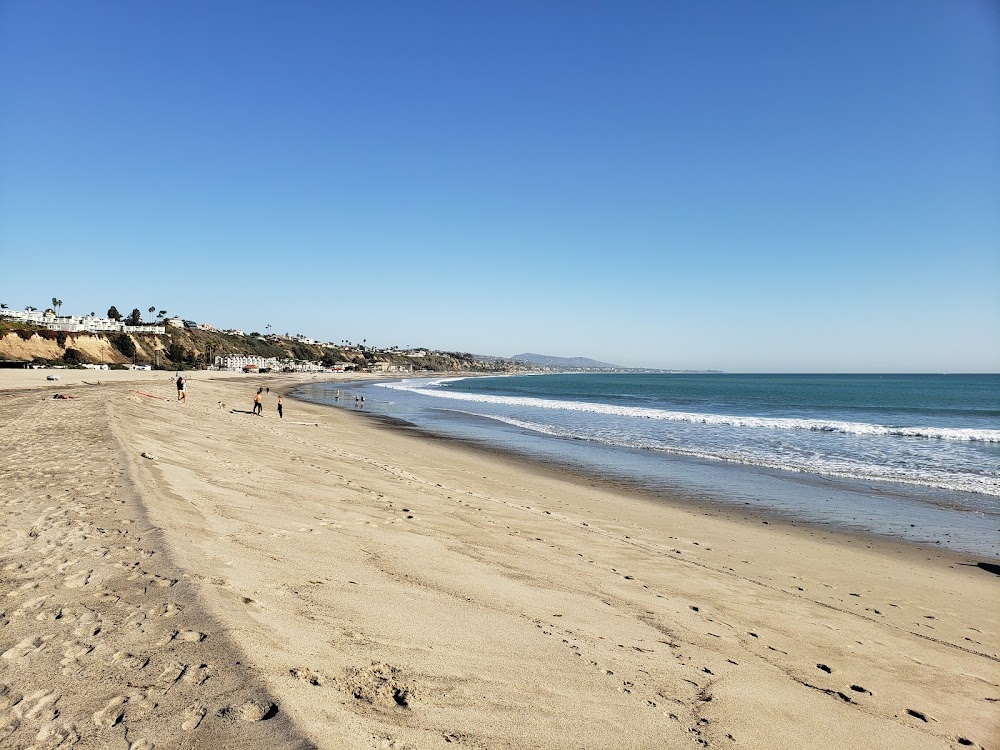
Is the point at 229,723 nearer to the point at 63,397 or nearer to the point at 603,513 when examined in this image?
the point at 603,513

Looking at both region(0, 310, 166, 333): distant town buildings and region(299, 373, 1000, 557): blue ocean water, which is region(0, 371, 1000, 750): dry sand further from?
region(0, 310, 166, 333): distant town buildings

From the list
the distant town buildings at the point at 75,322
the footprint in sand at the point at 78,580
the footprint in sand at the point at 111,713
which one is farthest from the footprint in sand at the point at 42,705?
the distant town buildings at the point at 75,322

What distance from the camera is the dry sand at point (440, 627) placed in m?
3.22

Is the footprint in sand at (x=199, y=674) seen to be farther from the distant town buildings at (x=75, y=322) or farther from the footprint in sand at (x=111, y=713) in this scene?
the distant town buildings at (x=75, y=322)

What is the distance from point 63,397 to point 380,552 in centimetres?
2647

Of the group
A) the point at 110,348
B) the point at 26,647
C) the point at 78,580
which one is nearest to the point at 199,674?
the point at 26,647

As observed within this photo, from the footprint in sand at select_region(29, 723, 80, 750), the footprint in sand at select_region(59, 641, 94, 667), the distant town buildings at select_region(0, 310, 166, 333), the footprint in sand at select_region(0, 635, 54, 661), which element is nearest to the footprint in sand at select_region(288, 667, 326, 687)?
the footprint in sand at select_region(29, 723, 80, 750)

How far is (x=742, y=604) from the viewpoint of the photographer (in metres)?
6.45

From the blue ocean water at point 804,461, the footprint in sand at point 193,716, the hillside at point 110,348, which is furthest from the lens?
the hillside at point 110,348

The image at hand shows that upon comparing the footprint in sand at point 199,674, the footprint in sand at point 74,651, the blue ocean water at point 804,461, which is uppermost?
the footprint in sand at point 199,674

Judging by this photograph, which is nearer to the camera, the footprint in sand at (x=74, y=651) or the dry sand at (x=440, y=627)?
the dry sand at (x=440, y=627)

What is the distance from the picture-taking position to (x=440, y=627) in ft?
15.0

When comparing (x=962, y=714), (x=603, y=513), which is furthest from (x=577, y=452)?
(x=962, y=714)

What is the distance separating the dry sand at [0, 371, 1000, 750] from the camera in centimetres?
322
